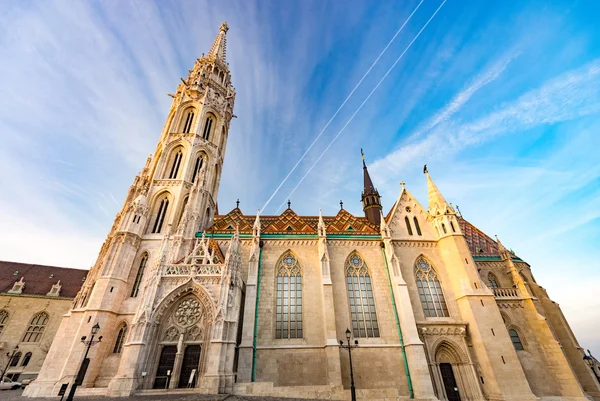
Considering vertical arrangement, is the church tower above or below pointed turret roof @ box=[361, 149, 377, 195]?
below

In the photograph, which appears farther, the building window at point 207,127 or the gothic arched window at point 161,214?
the building window at point 207,127

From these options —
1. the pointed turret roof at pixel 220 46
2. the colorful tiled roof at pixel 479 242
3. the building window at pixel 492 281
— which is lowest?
the building window at pixel 492 281

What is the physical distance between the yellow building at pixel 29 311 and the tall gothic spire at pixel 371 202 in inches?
1433

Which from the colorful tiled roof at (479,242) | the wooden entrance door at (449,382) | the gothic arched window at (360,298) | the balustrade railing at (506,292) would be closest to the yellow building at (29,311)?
the gothic arched window at (360,298)

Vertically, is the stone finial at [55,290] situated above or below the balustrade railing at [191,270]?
above

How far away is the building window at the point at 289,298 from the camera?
17328mm

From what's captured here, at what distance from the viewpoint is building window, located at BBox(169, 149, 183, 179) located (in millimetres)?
23369

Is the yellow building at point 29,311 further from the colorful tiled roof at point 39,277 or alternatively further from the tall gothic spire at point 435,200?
the tall gothic spire at point 435,200

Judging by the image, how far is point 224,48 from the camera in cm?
3516

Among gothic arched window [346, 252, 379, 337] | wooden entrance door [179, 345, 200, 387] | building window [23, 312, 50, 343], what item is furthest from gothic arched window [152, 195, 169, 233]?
building window [23, 312, 50, 343]

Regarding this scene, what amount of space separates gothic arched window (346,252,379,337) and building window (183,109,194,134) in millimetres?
20224

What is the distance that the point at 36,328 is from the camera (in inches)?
1127

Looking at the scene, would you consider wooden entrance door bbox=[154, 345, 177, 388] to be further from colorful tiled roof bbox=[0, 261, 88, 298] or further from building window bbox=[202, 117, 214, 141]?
colorful tiled roof bbox=[0, 261, 88, 298]

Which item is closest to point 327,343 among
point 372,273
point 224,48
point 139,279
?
point 372,273
